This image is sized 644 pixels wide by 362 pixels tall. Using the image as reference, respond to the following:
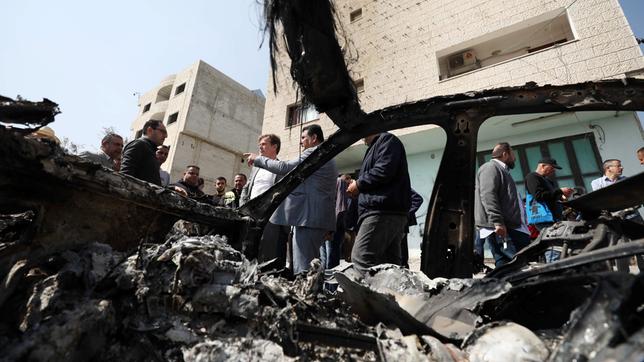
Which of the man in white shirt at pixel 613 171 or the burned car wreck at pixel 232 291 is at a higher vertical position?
the man in white shirt at pixel 613 171

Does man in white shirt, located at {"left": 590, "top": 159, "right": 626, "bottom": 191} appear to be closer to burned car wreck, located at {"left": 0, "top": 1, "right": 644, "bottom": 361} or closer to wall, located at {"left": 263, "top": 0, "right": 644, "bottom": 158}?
wall, located at {"left": 263, "top": 0, "right": 644, "bottom": 158}

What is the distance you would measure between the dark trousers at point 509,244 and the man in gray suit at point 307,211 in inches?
76.7

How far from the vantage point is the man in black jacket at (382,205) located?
224cm

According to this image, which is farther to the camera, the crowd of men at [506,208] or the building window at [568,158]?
the building window at [568,158]

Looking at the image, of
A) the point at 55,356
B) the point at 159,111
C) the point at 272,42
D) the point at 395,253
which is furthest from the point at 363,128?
the point at 159,111

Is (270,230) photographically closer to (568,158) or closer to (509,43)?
(568,158)

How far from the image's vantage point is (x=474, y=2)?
7395 mm

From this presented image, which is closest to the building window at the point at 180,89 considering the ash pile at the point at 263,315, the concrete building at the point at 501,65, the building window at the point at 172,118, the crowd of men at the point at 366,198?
the building window at the point at 172,118

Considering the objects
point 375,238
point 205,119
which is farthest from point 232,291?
point 205,119

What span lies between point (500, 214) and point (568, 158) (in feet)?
15.7

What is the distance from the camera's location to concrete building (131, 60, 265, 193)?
15.2 m

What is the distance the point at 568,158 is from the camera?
20.2ft

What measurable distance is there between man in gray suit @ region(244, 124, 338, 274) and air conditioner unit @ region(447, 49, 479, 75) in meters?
7.29

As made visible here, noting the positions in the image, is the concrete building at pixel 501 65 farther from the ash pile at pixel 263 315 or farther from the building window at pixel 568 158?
the ash pile at pixel 263 315
